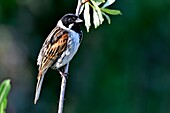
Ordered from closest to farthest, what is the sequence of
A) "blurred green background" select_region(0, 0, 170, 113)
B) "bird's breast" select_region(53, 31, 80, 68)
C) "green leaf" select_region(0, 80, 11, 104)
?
"green leaf" select_region(0, 80, 11, 104), "bird's breast" select_region(53, 31, 80, 68), "blurred green background" select_region(0, 0, 170, 113)

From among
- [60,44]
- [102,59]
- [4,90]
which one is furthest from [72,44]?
[102,59]

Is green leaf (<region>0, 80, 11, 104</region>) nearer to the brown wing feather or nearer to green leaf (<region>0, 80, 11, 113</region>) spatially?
green leaf (<region>0, 80, 11, 113</region>)

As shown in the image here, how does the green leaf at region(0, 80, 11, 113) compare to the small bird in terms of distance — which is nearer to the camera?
the green leaf at region(0, 80, 11, 113)

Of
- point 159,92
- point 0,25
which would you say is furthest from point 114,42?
point 0,25

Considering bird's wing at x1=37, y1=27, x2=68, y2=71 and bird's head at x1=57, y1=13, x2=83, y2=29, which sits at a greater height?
bird's head at x1=57, y1=13, x2=83, y2=29

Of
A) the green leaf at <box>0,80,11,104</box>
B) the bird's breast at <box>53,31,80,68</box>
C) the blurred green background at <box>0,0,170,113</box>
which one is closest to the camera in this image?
the green leaf at <box>0,80,11,104</box>

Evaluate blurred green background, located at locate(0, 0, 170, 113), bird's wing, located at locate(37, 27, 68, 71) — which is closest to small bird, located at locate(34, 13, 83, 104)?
bird's wing, located at locate(37, 27, 68, 71)
